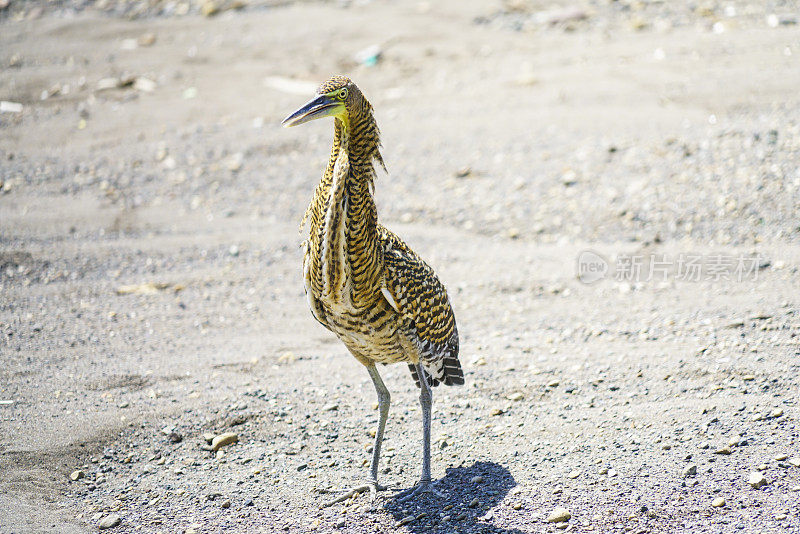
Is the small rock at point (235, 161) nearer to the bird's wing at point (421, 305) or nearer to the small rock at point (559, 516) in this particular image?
the bird's wing at point (421, 305)

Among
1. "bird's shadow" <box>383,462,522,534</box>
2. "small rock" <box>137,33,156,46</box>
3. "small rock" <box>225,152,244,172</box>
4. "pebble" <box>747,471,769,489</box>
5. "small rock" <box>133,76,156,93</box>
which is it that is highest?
"small rock" <box>137,33,156,46</box>

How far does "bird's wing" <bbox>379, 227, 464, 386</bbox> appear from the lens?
475 cm

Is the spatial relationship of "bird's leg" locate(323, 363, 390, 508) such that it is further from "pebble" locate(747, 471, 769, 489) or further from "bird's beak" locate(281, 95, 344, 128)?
"pebble" locate(747, 471, 769, 489)

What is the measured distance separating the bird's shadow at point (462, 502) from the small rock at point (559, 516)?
0.20m

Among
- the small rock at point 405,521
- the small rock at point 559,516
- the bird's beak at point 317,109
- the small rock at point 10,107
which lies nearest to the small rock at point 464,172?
the bird's beak at point 317,109

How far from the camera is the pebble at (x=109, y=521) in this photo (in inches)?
187

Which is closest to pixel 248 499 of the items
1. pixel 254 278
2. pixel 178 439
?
pixel 178 439

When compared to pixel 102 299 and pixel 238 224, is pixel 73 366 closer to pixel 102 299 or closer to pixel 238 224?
pixel 102 299

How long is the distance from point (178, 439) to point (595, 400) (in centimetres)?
301

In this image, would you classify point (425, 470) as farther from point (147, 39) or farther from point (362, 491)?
point (147, 39)

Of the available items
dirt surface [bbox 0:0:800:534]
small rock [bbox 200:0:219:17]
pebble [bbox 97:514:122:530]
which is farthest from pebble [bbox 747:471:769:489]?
small rock [bbox 200:0:219:17]

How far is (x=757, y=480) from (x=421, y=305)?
86.2 inches

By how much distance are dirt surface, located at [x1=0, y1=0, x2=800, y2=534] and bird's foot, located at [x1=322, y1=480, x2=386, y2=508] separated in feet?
0.38

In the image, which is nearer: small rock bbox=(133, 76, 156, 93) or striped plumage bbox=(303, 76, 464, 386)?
striped plumage bbox=(303, 76, 464, 386)
